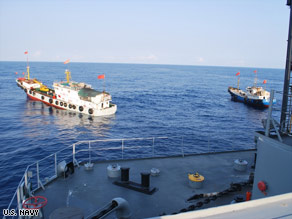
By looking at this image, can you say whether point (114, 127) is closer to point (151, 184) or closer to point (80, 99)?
point (80, 99)

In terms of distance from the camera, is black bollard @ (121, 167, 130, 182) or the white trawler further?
the white trawler

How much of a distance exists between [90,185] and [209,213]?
8730 millimetres

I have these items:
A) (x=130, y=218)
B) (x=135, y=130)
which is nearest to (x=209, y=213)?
(x=130, y=218)

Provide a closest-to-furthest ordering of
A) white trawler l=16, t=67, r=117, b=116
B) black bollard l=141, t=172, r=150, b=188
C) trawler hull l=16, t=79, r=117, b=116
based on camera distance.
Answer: black bollard l=141, t=172, r=150, b=188, white trawler l=16, t=67, r=117, b=116, trawler hull l=16, t=79, r=117, b=116

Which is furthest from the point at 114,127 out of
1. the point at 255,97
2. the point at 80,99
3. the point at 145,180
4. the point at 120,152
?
the point at 255,97

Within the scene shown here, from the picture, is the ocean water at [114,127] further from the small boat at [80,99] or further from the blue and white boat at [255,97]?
the blue and white boat at [255,97]

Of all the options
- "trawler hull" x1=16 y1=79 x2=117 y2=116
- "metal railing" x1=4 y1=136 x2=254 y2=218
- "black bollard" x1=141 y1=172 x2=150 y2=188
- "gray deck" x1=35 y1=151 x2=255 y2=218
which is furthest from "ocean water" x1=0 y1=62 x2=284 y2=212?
"black bollard" x1=141 y1=172 x2=150 y2=188

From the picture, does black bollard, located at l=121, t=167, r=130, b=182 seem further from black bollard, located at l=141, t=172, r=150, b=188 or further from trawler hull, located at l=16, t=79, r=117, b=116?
trawler hull, located at l=16, t=79, r=117, b=116

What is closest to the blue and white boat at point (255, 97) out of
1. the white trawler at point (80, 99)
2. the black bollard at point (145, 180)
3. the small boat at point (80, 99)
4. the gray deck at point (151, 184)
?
the small boat at point (80, 99)

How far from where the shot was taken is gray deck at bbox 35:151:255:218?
31.8 ft

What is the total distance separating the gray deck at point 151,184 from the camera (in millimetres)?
9680

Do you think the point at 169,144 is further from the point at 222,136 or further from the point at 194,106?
the point at 194,106

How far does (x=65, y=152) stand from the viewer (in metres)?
28.8

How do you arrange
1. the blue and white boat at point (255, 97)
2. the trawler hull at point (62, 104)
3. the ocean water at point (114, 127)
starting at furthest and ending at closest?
the blue and white boat at point (255, 97) < the trawler hull at point (62, 104) < the ocean water at point (114, 127)
